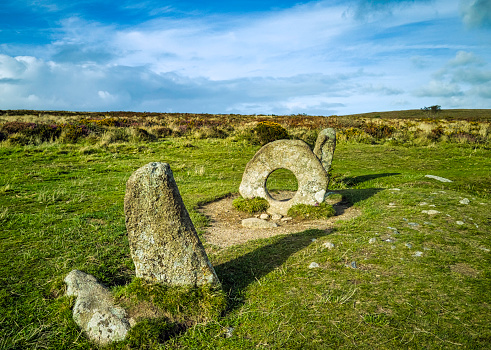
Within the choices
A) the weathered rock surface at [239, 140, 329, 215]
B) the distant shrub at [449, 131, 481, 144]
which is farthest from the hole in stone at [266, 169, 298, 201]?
the distant shrub at [449, 131, 481, 144]

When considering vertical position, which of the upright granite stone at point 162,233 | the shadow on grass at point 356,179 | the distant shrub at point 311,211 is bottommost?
the distant shrub at point 311,211

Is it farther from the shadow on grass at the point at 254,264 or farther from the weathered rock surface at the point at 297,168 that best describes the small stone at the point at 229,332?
the weathered rock surface at the point at 297,168

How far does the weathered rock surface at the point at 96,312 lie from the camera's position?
3.83 m

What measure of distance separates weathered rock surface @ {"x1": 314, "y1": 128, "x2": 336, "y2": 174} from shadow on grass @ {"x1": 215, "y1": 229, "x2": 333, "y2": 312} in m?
6.79

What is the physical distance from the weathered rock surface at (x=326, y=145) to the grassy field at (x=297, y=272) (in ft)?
8.44

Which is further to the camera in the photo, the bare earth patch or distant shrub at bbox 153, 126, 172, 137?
distant shrub at bbox 153, 126, 172, 137

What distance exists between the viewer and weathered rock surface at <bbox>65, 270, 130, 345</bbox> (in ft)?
12.6

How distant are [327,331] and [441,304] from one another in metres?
1.68

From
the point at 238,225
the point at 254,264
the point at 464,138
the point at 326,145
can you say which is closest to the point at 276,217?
the point at 238,225

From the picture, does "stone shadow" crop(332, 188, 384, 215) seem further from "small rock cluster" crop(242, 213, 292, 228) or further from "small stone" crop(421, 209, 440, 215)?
"small stone" crop(421, 209, 440, 215)

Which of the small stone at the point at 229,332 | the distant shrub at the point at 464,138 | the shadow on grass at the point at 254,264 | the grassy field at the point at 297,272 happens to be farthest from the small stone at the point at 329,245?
the distant shrub at the point at 464,138

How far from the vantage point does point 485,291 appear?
4555 mm

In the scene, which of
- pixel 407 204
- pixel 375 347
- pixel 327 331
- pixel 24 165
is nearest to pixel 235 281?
pixel 327 331

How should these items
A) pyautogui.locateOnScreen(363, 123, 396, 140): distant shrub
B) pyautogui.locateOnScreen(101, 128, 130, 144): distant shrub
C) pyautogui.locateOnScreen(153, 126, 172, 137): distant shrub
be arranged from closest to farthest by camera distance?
pyautogui.locateOnScreen(101, 128, 130, 144): distant shrub < pyautogui.locateOnScreen(153, 126, 172, 137): distant shrub < pyautogui.locateOnScreen(363, 123, 396, 140): distant shrub
